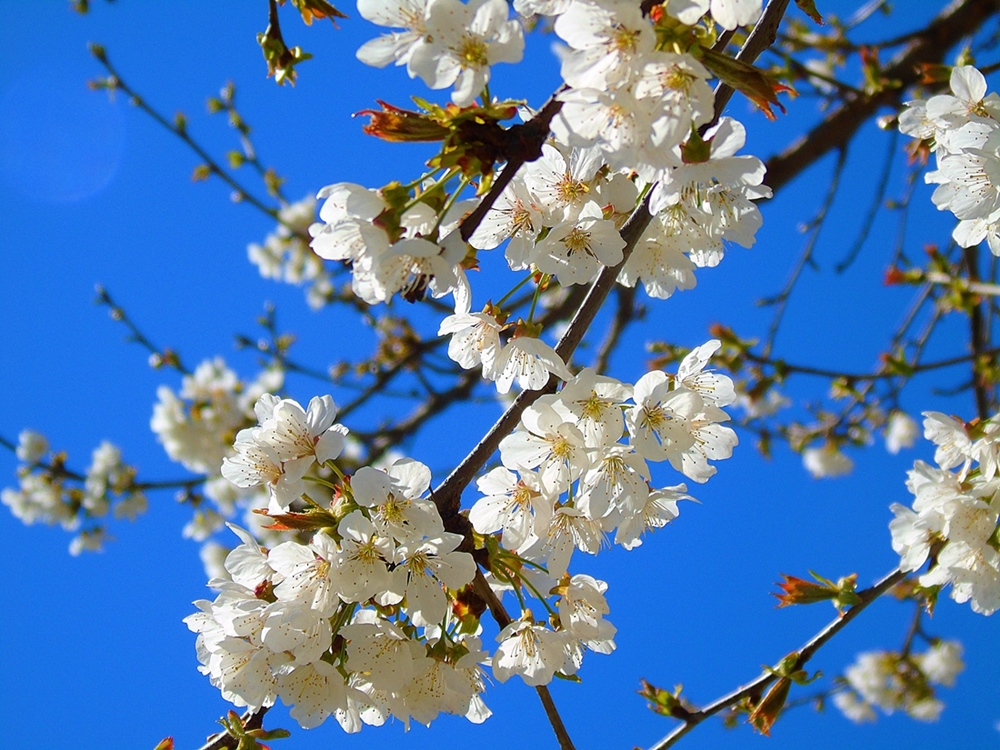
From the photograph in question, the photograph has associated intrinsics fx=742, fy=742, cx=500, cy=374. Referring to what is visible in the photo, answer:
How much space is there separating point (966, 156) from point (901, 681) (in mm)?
3904

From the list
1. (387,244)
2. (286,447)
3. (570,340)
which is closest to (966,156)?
(570,340)

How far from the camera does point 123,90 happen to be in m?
3.90

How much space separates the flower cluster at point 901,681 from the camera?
14.8 ft

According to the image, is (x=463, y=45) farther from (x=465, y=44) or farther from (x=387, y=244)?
(x=387, y=244)

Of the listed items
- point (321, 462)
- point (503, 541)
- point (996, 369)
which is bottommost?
point (503, 541)

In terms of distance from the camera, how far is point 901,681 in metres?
4.40

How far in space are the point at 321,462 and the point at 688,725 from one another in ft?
3.13

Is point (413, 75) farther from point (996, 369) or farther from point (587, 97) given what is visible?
point (996, 369)

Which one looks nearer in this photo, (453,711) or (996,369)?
(453,711)

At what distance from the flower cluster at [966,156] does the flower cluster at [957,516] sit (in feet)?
1.47

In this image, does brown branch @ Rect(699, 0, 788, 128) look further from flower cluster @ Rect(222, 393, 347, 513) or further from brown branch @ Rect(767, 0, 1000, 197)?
brown branch @ Rect(767, 0, 1000, 197)

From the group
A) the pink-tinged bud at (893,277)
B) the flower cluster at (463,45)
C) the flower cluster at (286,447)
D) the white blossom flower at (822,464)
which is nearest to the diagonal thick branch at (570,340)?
the flower cluster at (286,447)

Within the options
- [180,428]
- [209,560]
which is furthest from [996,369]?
[209,560]

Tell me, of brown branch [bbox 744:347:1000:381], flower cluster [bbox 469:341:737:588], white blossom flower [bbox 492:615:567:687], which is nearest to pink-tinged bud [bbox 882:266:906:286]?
brown branch [bbox 744:347:1000:381]
